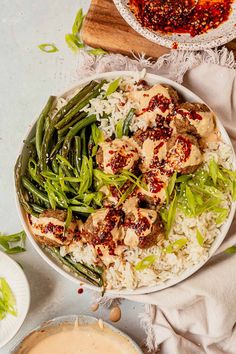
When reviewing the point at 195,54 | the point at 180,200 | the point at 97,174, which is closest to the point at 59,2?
the point at 195,54

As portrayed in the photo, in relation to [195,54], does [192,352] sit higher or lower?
lower

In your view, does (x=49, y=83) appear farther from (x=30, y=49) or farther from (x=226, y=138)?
(x=226, y=138)

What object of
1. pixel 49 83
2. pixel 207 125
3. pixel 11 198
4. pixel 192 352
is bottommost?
pixel 192 352

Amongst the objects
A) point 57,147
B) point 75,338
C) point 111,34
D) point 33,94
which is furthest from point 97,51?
point 75,338

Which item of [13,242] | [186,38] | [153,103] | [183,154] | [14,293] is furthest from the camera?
[13,242]

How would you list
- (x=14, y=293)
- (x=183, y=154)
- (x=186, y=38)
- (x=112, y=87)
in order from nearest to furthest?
(x=183, y=154)
(x=112, y=87)
(x=186, y=38)
(x=14, y=293)

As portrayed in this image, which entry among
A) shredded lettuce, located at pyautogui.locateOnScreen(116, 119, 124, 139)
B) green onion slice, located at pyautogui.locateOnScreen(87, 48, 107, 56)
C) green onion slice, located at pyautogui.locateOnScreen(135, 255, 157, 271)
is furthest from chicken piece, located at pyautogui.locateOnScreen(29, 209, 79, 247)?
green onion slice, located at pyautogui.locateOnScreen(87, 48, 107, 56)

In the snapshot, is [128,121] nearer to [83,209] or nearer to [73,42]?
[83,209]
